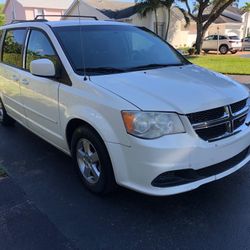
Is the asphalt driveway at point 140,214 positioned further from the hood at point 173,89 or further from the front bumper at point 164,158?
the hood at point 173,89

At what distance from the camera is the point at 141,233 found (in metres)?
3.04

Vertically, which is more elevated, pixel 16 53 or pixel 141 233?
pixel 16 53

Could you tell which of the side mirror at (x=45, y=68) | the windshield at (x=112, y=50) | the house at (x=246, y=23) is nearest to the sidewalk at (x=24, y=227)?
the side mirror at (x=45, y=68)

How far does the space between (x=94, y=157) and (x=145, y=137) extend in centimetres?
80

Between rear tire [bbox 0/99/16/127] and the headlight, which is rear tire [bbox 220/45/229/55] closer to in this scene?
rear tire [bbox 0/99/16/127]

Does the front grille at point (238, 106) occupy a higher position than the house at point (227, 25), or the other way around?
the house at point (227, 25)

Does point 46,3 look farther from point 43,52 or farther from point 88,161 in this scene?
point 88,161

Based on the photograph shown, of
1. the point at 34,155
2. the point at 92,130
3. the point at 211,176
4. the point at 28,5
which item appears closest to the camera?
the point at 211,176

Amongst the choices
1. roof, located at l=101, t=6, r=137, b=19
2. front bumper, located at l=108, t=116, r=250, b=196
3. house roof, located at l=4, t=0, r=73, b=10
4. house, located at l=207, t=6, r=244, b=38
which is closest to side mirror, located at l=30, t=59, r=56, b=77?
front bumper, located at l=108, t=116, r=250, b=196

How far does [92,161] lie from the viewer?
11.9 ft

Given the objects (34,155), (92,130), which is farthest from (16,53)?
(92,130)

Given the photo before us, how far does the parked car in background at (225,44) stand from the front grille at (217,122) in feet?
94.4

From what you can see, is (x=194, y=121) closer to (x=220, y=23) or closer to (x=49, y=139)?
(x=49, y=139)

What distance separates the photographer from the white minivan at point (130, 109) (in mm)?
2996
